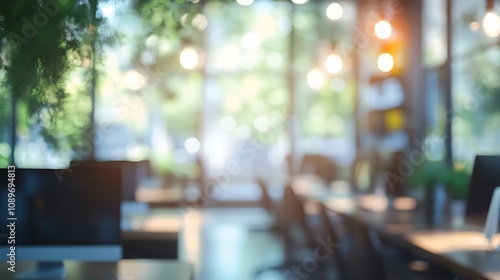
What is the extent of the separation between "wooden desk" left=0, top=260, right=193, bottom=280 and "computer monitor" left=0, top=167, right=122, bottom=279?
0.33 feet

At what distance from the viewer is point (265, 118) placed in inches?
473

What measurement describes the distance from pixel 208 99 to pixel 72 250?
903 cm

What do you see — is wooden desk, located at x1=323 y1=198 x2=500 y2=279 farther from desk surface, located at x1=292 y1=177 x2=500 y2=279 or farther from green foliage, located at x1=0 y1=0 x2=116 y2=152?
green foliage, located at x1=0 y1=0 x2=116 y2=152

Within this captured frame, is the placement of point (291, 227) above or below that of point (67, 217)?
below

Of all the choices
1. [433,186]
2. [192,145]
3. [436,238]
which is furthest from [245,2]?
[436,238]

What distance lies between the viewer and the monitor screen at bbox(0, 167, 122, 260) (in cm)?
302

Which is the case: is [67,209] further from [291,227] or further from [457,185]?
[291,227]

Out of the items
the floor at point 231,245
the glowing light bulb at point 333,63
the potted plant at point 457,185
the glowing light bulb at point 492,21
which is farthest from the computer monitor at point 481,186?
the glowing light bulb at point 333,63

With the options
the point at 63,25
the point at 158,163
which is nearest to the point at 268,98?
the point at 158,163

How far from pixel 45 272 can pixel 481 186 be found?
2301 millimetres

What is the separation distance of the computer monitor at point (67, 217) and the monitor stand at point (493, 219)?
6.35 ft

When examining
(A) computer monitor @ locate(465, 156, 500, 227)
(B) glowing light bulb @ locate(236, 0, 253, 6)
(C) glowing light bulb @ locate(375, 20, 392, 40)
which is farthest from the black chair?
(B) glowing light bulb @ locate(236, 0, 253, 6)

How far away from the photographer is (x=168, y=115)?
38.6 ft

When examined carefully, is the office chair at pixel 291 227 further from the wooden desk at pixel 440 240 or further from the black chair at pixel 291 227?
the wooden desk at pixel 440 240
